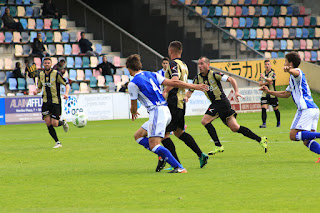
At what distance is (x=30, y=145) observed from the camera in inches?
609

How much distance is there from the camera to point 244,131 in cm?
1168

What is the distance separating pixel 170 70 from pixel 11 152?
5.27 m

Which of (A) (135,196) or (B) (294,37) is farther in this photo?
(B) (294,37)

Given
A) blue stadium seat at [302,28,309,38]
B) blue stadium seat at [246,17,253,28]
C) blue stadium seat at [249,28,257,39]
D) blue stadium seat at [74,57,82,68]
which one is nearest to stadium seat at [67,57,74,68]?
blue stadium seat at [74,57,82,68]

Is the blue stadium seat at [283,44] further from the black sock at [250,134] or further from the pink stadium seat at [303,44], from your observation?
the black sock at [250,134]

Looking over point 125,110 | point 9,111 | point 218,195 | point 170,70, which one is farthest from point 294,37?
point 218,195

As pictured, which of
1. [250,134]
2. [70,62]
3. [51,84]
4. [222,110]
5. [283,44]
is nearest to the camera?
[250,134]

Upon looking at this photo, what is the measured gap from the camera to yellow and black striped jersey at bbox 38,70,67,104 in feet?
48.8

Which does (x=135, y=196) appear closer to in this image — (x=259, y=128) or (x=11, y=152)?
(x=11, y=152)

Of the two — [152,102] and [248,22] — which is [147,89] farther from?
[248,22]

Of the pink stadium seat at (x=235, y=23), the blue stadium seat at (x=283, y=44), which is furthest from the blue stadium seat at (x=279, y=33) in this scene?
the pink stadium seat at (x=235, y=23)

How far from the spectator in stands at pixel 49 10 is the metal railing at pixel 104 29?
1.42m

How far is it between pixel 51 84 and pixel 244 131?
209 inches

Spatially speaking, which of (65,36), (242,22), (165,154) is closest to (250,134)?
(165,154)
